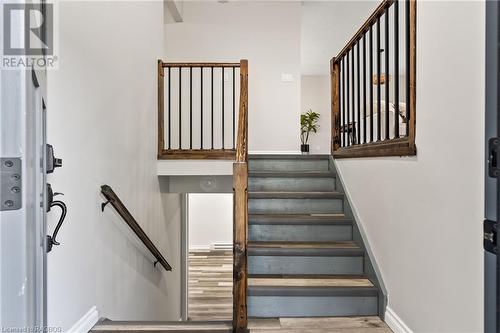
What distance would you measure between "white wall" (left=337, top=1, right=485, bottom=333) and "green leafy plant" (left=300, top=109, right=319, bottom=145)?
731 centimetres

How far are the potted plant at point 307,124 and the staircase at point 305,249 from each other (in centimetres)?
556

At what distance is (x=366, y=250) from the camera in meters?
2.59

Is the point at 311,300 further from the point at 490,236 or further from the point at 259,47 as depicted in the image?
the point at 259,47

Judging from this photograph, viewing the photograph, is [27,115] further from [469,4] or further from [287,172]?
[287,172]

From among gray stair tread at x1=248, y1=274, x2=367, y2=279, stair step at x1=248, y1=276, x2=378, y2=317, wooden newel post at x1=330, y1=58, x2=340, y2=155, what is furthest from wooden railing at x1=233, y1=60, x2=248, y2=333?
wooden newel post at x1=330, y1=58, x2=340, y2=155

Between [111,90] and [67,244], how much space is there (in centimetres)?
115

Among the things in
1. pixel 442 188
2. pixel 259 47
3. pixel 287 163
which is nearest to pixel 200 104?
pixel 259 47

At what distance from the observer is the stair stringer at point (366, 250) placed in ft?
7.45

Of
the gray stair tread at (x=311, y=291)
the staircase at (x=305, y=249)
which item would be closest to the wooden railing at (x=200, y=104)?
the staircase at (x=305, y=249)

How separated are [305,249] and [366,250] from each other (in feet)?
1.44

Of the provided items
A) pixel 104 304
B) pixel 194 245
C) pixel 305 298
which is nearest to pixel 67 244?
pixel 104 304

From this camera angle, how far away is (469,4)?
4.43ft

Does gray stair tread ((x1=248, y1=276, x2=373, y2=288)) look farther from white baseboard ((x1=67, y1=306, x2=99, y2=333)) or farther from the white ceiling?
the white ceiling

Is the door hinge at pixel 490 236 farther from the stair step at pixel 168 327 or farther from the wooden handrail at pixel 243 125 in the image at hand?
the stair step at pixel 168 327
